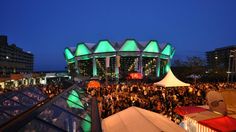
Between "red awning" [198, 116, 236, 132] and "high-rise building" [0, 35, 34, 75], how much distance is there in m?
89.2

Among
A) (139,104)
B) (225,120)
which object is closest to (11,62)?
(139,104)

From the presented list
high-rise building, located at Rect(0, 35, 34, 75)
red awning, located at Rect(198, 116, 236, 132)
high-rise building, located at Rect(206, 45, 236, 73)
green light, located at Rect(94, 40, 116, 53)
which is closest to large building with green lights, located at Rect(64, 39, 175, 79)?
green light, located at Rect(94, 40, 116, 53)

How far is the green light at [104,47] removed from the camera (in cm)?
7681

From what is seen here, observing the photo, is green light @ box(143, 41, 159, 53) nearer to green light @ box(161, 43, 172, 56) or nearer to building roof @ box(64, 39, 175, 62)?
building roof @ box(64, 39, 175, 62)

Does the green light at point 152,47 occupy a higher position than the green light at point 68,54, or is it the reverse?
the green light at point 152,47

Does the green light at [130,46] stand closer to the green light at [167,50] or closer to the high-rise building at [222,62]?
the green light at [167,50]

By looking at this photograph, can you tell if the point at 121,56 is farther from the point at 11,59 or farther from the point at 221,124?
the point at 221,124

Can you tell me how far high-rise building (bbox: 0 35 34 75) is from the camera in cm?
10295

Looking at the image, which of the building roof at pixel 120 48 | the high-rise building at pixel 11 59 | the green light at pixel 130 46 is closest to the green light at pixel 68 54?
the building roof at pixel 120 48

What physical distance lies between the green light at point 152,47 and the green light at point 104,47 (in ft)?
32.4

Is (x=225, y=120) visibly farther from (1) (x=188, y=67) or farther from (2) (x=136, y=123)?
(1) (x=188, y=67)

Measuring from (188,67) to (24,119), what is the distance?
72.5 meters

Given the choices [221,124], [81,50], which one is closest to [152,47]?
[81,50]

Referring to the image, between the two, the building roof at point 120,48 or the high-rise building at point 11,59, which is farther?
the high-rise building at point 11,59
